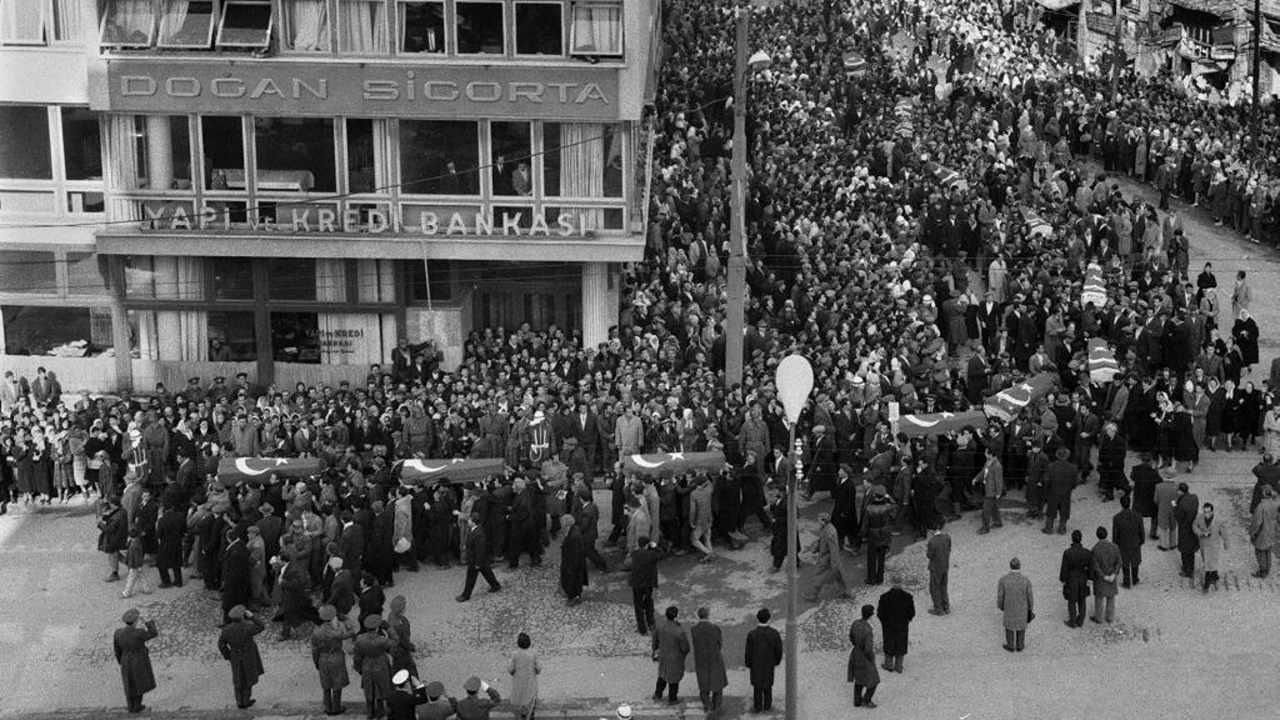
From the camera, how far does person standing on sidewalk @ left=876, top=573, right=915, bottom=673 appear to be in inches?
953

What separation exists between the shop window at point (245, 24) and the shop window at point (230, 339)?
5761 millimetres

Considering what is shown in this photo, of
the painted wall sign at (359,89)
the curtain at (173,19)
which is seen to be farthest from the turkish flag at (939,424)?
the curtain at (173,19)

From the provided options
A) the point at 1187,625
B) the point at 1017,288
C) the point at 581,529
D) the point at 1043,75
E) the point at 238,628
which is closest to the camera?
the point at 238,628

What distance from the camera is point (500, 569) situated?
2842 cm

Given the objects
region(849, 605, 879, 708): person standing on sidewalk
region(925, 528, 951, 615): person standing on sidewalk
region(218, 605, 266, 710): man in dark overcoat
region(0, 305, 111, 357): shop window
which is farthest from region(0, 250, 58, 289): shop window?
region(849, 605, 879, 708): person standing on sidewalk

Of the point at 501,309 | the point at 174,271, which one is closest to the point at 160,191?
the point at 174,271

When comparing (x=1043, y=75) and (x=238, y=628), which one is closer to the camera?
(x=238, y=628)

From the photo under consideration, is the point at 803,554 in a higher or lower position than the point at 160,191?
lower

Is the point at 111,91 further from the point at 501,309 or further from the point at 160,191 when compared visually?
the point at 501,309

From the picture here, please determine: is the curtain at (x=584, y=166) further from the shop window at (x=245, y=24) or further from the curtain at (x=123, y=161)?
the curtain at (x=123, y=161)

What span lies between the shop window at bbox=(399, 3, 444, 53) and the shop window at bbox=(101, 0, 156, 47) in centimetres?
510

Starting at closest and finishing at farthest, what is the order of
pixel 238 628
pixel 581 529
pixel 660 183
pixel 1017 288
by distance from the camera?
pixel 238 628 < pixel 581 529 < pixel 1017 288 < pixel 660 183

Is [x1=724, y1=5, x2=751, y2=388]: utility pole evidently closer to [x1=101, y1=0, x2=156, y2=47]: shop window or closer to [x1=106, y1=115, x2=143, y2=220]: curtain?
[x1=101, y1=0, x2=156, y2=47]: shop window

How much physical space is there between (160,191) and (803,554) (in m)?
16.4
